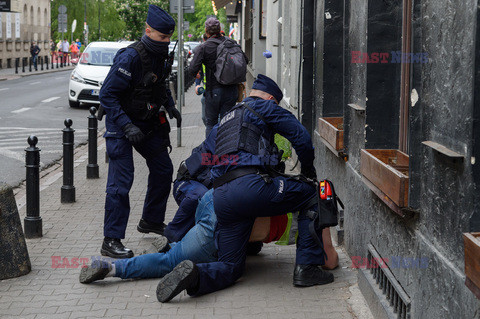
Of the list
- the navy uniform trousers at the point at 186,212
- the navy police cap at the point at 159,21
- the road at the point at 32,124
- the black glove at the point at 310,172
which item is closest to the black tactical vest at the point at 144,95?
the navy police cap at the point at 159,21

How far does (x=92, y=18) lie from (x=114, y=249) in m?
76.4

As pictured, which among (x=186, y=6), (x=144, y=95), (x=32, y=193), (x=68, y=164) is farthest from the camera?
(x=186, y=6)

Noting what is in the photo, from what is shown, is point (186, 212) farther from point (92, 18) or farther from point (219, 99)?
point (92, 18)

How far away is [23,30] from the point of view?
66500mm

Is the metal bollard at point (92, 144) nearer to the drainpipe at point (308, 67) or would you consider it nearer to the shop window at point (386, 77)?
the drainpipe at point (308, 67)

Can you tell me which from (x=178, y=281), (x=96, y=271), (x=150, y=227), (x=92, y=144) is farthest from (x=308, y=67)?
(x=178, y=281)

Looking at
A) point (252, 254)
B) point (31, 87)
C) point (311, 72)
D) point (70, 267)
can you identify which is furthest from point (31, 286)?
point (31, 87)

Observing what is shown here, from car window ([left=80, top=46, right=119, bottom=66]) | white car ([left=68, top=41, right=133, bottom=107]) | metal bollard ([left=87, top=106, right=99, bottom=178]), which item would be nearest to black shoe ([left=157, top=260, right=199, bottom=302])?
metal bollard ([left=87, top=106, right=99, bottom=178])

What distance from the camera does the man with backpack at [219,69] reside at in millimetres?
11344

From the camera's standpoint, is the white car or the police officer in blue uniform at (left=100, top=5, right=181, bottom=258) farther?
the white car

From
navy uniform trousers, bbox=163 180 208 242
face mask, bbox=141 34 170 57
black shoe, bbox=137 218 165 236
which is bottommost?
black shoe, bbox=137 218 165 236

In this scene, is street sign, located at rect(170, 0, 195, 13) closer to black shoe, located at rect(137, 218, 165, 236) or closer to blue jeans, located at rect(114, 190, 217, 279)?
black shoe, located at rect(137, 218, 165, 236)

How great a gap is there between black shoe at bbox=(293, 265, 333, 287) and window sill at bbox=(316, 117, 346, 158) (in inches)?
49.7

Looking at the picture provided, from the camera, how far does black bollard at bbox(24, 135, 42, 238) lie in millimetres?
7496
